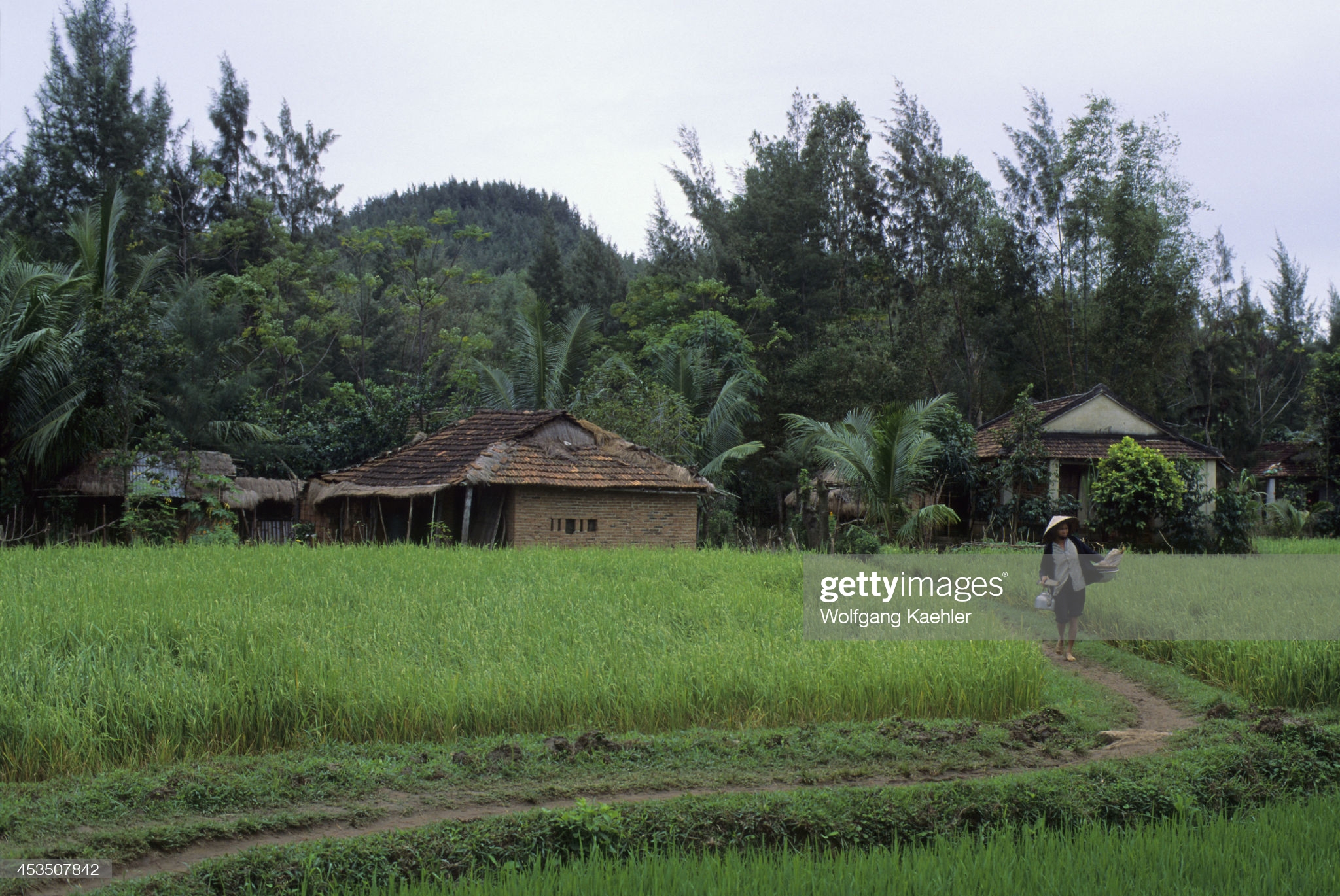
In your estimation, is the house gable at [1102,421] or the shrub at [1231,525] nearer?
the shrub at [1231,525]

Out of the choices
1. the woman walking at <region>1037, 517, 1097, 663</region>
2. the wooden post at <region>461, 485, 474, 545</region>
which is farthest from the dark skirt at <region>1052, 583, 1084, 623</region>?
the wooden post at <region>461, 485, 474, 545</region>

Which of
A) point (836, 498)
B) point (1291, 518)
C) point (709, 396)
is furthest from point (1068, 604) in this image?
point (1291, 518)

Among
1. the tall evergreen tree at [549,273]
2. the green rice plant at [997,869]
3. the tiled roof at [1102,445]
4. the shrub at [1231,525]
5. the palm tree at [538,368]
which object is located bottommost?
the green rice plant at [997,869]

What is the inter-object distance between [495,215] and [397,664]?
70.4 meters

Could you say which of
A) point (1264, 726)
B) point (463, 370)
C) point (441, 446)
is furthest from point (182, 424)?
point (1264, 726)

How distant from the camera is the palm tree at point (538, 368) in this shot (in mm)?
26016

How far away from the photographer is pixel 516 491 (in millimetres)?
18797

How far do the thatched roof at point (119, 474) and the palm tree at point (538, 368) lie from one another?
8737 millimetres

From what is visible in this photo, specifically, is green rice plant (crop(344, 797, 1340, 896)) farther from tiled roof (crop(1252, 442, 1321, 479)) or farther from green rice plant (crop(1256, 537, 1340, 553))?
tiled roof (crop(1252, 442, 1321, 479))

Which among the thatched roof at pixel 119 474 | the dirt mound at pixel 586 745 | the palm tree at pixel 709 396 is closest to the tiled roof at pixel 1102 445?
the palm tree at pixel 709 396

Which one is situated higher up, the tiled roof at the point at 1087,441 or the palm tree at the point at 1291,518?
the tiled roof at the point at 1087,441

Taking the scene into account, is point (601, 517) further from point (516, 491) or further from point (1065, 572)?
point (1065, 572)

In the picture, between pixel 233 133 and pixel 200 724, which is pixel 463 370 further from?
pixel 200 724

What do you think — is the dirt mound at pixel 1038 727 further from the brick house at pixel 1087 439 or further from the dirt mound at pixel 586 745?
the brick house at pixel 1087 439
